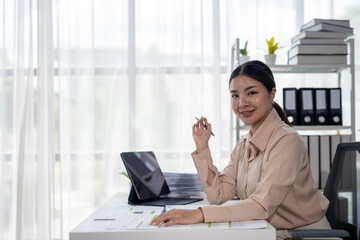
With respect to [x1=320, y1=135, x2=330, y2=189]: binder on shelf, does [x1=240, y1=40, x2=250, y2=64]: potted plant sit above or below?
above

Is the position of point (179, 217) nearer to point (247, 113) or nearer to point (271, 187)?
point (271, 187)

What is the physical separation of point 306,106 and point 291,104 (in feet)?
0.32

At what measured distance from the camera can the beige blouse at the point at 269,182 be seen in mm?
1374

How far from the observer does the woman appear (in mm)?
1352

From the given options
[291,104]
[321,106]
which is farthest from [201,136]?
[321,106]

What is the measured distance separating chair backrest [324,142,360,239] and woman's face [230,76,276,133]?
0.38 metres

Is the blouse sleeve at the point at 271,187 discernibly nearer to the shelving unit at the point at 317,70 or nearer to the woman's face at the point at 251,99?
the woman's face at the point at 251,99

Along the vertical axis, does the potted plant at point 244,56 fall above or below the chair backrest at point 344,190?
above

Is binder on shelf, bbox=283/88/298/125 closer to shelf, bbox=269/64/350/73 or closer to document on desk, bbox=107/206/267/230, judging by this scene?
shelf, bbox=269/64/350/73

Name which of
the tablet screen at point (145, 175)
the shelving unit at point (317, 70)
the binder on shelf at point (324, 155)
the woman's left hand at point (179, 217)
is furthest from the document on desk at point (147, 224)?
the binder on shelf at point (324, 155)

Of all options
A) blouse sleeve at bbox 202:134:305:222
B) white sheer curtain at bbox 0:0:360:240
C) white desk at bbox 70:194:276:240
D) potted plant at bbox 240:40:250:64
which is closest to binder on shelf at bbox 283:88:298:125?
potted plant at bbox 240:40:250:64

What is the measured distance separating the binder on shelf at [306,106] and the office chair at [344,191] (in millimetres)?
1042

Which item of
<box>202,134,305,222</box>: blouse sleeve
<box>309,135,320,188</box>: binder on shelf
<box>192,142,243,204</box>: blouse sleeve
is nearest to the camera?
<box>202,134,305,222</box>: blouse sleeve

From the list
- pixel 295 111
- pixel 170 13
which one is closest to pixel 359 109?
pixel 295 111
